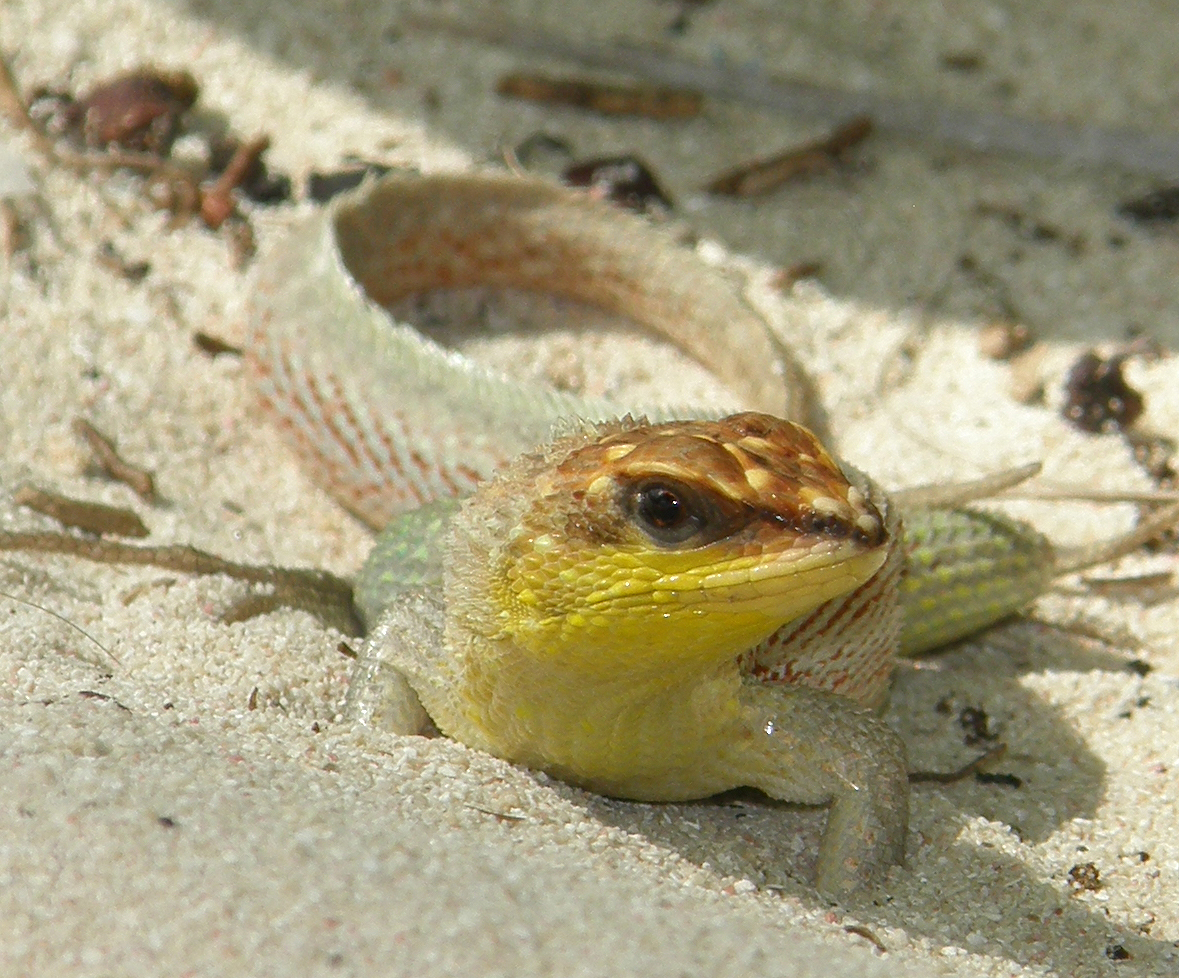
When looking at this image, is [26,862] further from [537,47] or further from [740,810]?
[537,47]

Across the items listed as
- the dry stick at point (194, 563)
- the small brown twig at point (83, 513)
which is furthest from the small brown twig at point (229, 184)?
the dry stick at point (194, 563)

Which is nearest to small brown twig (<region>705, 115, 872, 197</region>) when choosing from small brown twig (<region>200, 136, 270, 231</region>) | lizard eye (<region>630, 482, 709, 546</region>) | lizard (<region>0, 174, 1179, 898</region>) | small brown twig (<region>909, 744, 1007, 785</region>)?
lizard (<region>0, 174, 1179, 898</region>)

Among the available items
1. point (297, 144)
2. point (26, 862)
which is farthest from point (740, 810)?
point (297, 144)

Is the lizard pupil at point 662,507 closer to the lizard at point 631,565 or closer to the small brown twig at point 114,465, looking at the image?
the lizard at point 631,565

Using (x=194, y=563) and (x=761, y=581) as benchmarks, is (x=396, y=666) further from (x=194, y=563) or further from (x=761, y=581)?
(x=761, y=581)

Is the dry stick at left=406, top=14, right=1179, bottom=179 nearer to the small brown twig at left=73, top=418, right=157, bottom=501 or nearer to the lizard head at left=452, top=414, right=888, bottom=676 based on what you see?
the small brown twig at left=73, top=418, right=157, bottom=501

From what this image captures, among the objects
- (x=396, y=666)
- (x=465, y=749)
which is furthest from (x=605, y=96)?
(x=465, y=749)

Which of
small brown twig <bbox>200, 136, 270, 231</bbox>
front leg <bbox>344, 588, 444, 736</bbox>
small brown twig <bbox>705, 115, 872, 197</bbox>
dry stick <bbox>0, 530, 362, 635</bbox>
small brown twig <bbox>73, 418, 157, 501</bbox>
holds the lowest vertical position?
small brown twig <bbox>73, 418, 157, 501</bbox>
